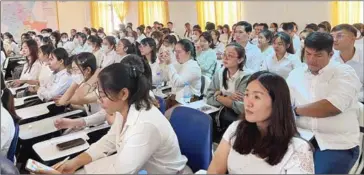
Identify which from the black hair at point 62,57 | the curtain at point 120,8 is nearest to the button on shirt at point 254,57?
the black hair at point 62,57

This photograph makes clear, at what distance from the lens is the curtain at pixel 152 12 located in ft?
36.8

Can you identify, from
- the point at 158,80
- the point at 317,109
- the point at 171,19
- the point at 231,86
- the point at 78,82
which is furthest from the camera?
the point at 171,19

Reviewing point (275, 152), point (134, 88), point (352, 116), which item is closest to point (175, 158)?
point (134, 88)

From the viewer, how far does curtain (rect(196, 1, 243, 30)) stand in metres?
9.70

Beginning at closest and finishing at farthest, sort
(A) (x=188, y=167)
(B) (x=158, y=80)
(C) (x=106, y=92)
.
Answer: (C) (x=106, y=92) → (A) (x=188, y=167) → (B) (x=158, y=80)

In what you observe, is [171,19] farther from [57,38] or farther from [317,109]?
[317,109]

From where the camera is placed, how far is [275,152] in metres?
1.32

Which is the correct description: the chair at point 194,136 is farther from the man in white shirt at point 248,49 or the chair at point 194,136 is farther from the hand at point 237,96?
the man in white shirt at point 248,49

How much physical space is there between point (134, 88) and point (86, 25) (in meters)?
11.7

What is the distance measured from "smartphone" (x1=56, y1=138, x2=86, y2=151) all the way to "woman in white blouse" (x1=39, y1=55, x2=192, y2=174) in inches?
8.1

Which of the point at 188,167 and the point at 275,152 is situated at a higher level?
the point at 275,152

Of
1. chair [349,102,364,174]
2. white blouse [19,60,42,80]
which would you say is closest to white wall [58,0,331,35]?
white blouse [19,60,42,80]

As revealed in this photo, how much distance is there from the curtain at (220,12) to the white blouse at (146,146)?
27.6ft

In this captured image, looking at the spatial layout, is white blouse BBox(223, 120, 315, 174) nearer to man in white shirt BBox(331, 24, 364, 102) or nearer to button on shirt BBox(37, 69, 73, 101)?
man in white shirt BBox(331, 24, 364, 102)
